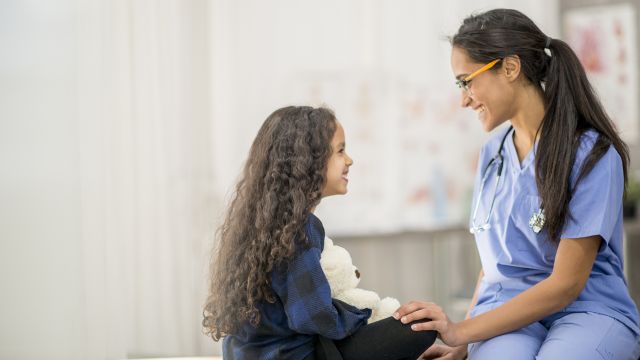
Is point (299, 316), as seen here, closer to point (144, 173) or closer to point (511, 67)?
point (511, 67)

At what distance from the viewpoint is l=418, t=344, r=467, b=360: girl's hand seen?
1764mm

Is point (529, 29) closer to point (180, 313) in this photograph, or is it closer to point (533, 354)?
point (533, 354)

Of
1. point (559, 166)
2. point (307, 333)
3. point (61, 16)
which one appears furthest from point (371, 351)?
point (61, 16)

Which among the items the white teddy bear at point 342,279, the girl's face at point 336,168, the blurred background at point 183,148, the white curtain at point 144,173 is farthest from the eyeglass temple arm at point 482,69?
the white curtain at point 144,173

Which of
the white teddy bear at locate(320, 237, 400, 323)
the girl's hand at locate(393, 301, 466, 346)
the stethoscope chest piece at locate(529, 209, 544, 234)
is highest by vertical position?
the stethoscope chest piece at locate(529, 209, 544, 234)

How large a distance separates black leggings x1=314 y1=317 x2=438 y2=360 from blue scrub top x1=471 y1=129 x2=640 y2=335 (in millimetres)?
308

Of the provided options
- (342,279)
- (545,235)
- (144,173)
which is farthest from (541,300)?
(144,173)

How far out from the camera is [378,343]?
1.49 meters

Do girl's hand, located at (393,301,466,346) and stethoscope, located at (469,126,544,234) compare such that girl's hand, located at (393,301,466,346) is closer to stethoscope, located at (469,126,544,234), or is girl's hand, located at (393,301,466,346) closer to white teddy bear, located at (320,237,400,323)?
white teddy bear, located at (320,237,400,323)

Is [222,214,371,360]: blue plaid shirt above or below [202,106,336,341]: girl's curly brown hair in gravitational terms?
below

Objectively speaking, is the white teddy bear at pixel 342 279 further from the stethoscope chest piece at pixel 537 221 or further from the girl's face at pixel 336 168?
the stethoscope chest piece at pixel 537 221

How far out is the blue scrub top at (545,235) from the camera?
1588mm

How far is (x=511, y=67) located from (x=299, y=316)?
737mm

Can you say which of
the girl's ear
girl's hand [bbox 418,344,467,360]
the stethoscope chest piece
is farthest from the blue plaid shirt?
the girl's ear
